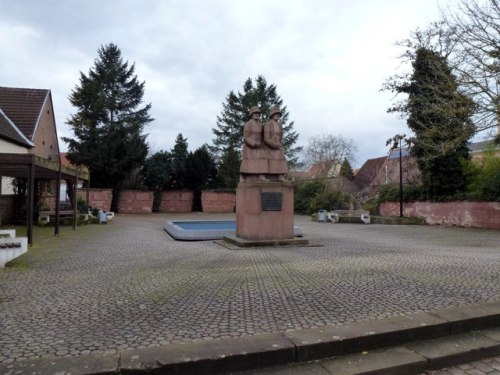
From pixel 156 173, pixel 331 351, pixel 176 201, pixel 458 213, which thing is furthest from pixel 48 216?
pixel 458 213

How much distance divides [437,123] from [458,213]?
17.6 ft

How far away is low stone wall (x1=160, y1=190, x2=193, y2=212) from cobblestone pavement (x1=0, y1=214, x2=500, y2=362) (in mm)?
28542

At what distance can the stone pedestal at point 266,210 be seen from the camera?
11062mm

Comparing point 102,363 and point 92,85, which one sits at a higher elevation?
point 92,85

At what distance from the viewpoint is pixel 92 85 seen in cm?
3566

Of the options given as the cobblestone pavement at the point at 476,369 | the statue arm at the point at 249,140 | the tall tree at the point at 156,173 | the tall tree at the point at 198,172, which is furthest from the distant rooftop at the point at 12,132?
the cobblestone pavement at the point at 476,369

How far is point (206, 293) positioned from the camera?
545cm

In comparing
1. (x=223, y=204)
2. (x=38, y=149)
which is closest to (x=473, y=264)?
(x=38, y=149)

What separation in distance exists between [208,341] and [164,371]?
54cm

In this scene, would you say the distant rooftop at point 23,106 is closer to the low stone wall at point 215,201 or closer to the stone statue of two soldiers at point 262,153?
the low stone wall at point 215,201

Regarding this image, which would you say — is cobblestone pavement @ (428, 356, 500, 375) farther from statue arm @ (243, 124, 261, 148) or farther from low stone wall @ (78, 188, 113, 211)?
low stone wall @ (78, 188, 113, 211)

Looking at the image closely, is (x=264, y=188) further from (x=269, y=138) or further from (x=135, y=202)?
(x=135, y=202)

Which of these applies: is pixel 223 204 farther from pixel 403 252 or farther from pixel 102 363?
pixel 102 363

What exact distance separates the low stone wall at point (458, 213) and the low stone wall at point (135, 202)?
21.6m
